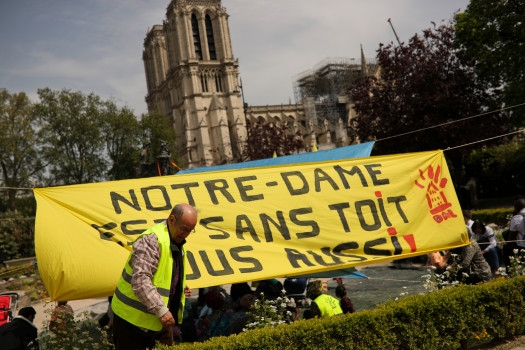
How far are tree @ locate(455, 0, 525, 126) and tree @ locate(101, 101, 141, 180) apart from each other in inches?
1432

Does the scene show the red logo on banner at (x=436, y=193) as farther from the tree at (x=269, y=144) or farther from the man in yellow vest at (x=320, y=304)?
the tree at (x=269, y=144)

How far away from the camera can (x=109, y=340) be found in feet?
22.2

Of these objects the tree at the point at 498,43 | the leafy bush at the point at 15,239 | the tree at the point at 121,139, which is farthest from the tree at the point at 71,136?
the tree at the point at 498,43

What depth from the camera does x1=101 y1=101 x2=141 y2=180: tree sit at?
55469 mm

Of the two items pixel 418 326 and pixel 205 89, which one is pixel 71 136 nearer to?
pixel 205 89

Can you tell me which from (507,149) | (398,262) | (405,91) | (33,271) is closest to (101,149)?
(33,271)

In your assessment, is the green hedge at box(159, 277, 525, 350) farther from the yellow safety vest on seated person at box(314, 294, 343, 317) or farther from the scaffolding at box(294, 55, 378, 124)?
the scaffolding at box(294, 55, 378, 124)

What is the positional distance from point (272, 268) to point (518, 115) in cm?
2229

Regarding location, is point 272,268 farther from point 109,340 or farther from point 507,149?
point 507,149

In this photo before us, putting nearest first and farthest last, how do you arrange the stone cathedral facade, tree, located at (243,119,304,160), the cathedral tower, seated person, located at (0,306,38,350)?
seated person, located at (0,306,38,350) < tree, located at (243,119,304,160) < the stone cathedral facade < the cathedral tower

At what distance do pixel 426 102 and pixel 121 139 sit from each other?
37.5 metres

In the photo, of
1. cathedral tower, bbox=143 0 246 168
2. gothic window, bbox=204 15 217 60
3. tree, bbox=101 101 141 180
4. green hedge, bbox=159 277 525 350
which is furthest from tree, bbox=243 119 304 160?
green hedge, bbox=159 277 525 350

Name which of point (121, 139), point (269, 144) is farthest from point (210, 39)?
point (269, 144)

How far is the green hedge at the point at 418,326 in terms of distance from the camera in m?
5.41
